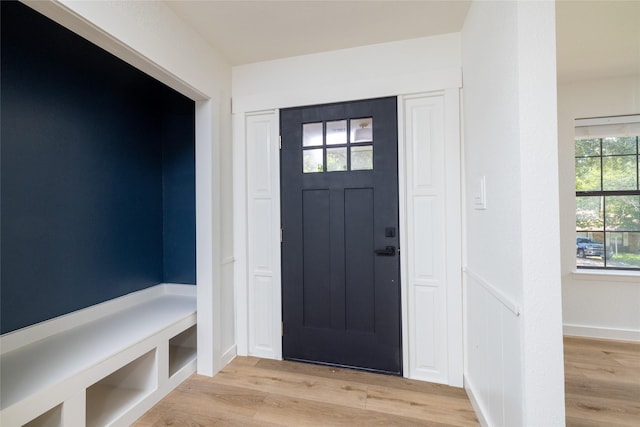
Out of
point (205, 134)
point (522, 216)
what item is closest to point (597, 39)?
point (522, 216)

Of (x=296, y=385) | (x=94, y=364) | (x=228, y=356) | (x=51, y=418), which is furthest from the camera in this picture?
(x=228, y=356)

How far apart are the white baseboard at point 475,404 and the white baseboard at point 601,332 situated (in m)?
1.66

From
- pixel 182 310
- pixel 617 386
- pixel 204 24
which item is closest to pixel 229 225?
pixel 182 310

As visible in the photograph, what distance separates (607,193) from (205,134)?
3790 mm

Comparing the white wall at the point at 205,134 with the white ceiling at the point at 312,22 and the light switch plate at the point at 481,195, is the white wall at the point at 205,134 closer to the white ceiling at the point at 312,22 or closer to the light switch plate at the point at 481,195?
the white ceiling at the point at 312,22

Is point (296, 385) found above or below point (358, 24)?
below

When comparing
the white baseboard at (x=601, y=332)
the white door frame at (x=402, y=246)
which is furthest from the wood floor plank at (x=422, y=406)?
the white baseboard at (x=601, y=332)

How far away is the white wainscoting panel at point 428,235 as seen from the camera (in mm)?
1976

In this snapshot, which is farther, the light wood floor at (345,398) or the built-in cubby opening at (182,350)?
the built-in cubby opening at (182,350)

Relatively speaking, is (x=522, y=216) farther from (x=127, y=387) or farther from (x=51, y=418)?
(x=127, y=387)

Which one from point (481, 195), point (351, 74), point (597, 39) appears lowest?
point (481, 195)

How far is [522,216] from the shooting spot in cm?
110

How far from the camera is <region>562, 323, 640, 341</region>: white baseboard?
2.59m

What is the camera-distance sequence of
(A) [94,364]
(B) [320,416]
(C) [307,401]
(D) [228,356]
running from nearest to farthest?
(A) [94,364] < (B) [320,416] < (C) [307,401] < (D) [228,356]
